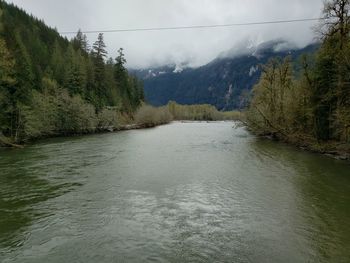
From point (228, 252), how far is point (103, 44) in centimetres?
10058

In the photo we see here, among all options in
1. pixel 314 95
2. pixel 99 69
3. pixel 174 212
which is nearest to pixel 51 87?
pixel 99 69

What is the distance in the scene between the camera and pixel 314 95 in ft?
124

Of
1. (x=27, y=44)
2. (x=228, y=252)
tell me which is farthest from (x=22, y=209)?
(x=27, y=44)

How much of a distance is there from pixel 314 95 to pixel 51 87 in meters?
57.0

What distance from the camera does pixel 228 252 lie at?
11.0m

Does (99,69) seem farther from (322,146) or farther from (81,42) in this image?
(322,146)

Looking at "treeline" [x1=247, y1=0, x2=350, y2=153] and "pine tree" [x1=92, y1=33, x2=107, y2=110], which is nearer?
"treeline" [x1=247, y1=0, x2=350, y2=153]

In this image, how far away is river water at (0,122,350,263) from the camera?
36.3 ft

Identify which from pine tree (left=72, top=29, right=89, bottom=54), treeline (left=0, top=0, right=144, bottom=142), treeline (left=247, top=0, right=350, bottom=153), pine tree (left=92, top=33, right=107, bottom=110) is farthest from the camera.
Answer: pine tree (left=72, top=29, right=89, bottom=54)

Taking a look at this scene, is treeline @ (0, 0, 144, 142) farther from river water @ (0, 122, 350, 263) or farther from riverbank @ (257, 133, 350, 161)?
riverbank @ (257, 133, 350, 161)

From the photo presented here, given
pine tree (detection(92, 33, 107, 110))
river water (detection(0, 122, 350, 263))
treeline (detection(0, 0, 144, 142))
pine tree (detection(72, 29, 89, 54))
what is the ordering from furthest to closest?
1. pine tree (detection(72, 29, 89, 54))
2. pine tree (detection(92, 33, 107, 110))
3. treeline (detection(0, 0, 144, 142))
4. river water (detection(0, 122, 350, 263))

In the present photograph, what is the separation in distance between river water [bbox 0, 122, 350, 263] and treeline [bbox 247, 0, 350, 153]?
25.8 feet

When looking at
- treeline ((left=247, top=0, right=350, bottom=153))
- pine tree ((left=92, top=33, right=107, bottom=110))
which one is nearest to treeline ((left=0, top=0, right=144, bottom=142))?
pine tree ((left=92, top=33, right=107, bottom=110))

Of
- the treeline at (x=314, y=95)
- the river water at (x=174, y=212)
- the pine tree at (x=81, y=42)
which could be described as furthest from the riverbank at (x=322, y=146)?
the pine tree at (x=81, y=42)
